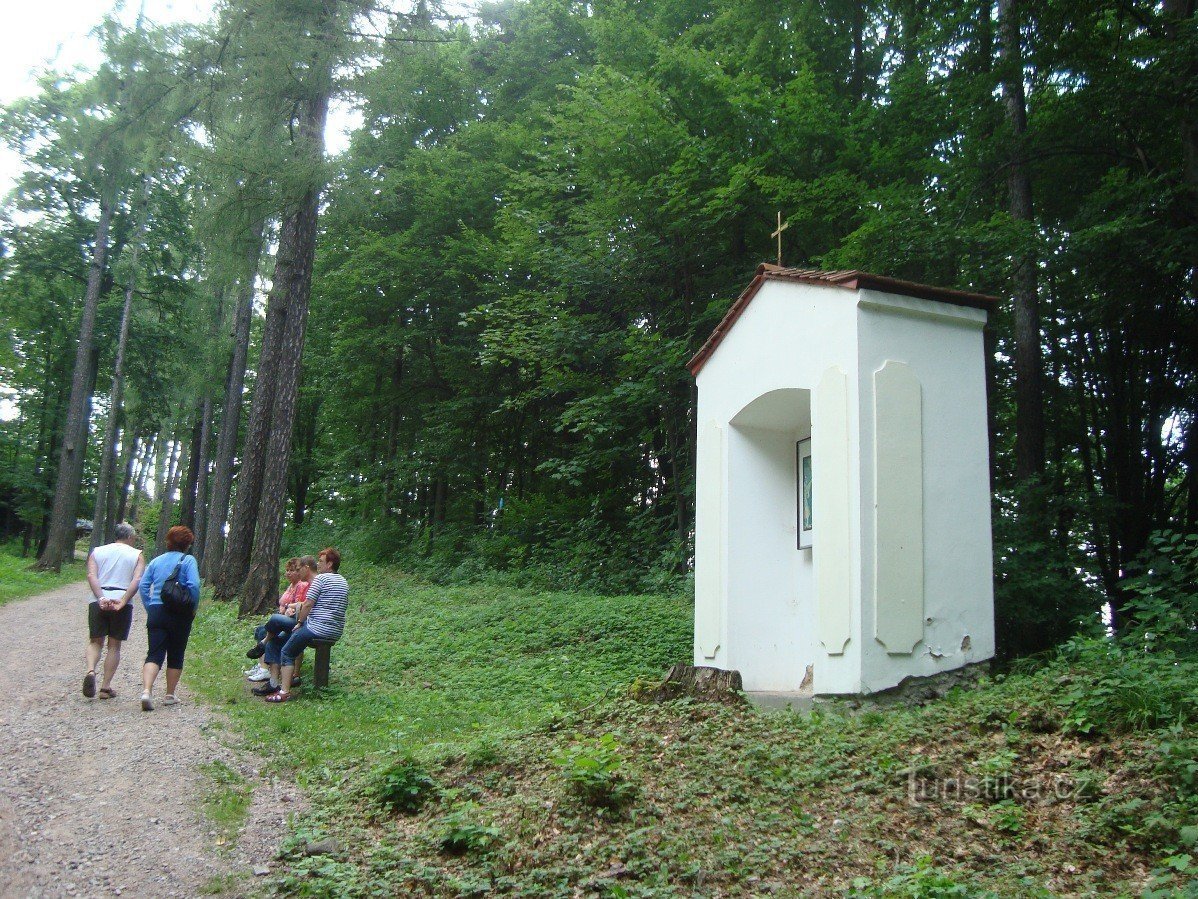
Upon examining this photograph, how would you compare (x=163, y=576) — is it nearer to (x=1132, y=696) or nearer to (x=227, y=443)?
(x=1132, y=696)

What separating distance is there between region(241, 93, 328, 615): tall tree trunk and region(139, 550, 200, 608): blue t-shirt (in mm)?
5886

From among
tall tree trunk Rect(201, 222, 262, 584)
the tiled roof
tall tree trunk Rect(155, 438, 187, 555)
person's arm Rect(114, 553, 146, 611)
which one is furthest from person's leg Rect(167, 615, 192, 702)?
tall tree trunk Rect(155, 438, 187, 555)

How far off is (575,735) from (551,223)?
526 inches

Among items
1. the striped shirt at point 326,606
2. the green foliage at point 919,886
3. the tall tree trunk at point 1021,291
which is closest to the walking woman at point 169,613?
the striped shirt at point 326,606

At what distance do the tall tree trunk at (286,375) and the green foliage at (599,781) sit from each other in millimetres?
9496

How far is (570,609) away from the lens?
503 inches

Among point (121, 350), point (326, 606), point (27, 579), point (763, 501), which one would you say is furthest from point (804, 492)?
point (121, 350)

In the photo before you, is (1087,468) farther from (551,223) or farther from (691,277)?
(551,223)

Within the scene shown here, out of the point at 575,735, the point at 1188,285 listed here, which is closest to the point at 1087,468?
the point at 1188,285

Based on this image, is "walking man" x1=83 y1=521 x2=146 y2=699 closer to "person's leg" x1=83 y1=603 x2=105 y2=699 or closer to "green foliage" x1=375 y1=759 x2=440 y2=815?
"person's leg" x1=83 y1=603 x2=105 y2=699

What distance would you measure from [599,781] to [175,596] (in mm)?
4317

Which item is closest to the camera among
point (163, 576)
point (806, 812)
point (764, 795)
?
point (806, 812)

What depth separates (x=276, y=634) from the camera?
339 inches

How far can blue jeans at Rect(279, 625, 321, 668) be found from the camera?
8.32 metres
